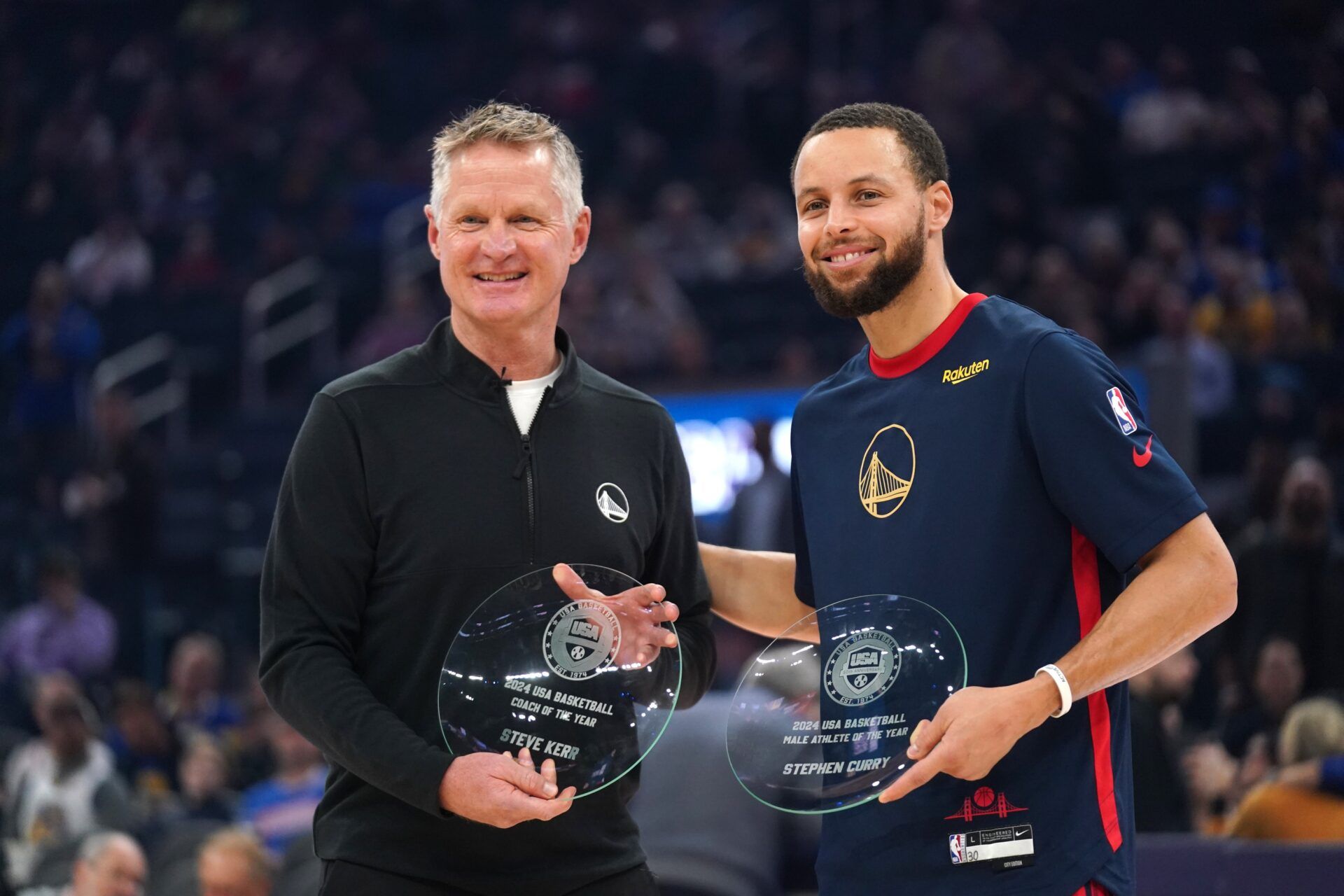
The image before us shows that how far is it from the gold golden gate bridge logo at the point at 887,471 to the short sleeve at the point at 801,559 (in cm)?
24

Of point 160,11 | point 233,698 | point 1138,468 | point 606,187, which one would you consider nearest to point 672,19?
point 606,187

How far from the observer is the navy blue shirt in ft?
7.57

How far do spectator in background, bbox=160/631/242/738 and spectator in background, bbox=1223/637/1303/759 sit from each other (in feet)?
18.0

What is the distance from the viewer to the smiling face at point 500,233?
2492 mm

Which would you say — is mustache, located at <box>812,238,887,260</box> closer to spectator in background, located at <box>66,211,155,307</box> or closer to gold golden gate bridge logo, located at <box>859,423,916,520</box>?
gold golden gate bridge logo, located at <box>859,423,916,520</box>

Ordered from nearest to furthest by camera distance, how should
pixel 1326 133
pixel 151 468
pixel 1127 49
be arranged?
pixel 1326 133, pixel 151 468, pixel 1127 49

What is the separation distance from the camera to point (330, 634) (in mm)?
2359

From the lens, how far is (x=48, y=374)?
1144 centimetres

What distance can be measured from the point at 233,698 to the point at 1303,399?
6.54 meters

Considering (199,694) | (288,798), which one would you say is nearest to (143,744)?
(199,694)

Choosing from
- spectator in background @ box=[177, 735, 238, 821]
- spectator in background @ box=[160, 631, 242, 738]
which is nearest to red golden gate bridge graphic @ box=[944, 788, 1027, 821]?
spectator in background @ box=[177, 735, 238, 821]

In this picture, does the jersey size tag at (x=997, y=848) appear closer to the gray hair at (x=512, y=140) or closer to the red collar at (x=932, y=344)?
the red collar at (x=932, y=344)

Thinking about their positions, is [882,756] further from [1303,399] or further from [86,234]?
[86,234]

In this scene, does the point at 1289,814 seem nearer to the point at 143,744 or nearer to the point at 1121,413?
the point at 1121,413
